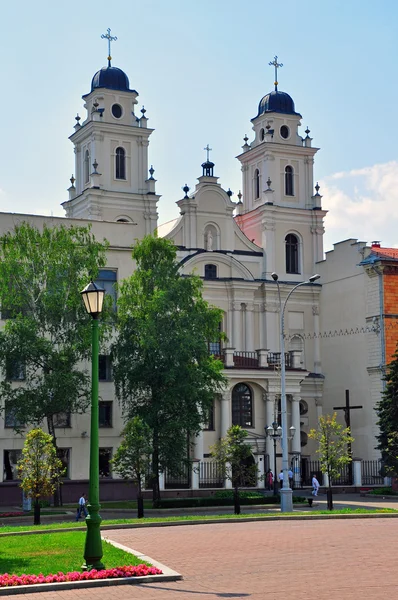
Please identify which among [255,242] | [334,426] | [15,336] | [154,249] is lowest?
[334,426]

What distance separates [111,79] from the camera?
225 feet

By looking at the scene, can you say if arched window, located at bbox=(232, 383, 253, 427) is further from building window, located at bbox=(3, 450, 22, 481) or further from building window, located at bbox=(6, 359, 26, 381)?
building window, located at bbox=(6, 359, 26, 381)

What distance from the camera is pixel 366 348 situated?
6525 centimetres

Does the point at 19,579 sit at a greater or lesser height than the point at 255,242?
lesser

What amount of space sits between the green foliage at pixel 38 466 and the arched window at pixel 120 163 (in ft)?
119

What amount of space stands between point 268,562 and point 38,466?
639 inches

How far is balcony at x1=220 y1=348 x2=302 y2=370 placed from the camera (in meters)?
58.8

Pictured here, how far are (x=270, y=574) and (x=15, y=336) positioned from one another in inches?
1093

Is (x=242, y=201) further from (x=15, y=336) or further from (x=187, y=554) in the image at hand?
(x=187, y=554)

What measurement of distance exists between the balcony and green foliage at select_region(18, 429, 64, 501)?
25313 millimetres

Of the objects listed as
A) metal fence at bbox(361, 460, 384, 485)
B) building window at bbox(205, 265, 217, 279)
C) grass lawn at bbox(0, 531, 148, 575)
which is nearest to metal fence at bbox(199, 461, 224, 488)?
metal fence at bbox(361, 460, 384, 485)

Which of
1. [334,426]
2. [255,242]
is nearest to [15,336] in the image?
[334,426]

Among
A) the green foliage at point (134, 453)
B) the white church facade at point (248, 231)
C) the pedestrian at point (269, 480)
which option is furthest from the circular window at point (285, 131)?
the green foliage at point (134, 453)

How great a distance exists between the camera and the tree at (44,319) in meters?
42.7
